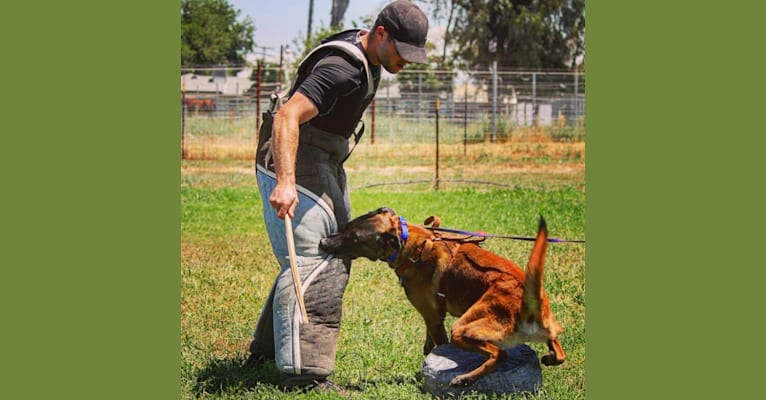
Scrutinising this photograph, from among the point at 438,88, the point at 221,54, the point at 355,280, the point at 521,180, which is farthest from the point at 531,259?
the point at 438,88

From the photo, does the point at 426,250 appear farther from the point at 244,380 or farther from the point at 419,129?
the point at 419,129

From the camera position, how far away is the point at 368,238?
4.39 m

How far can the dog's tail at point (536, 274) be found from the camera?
3.76 metres

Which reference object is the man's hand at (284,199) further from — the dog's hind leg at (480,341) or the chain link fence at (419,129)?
the chain link fence at (419,129)

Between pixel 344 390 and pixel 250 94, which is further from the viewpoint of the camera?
pixel 250 94

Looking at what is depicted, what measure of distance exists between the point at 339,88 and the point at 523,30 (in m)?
5.44

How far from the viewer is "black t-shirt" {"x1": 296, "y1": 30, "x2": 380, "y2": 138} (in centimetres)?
410

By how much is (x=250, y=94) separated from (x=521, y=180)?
11.7 feet

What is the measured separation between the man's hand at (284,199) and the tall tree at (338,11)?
1.55 m

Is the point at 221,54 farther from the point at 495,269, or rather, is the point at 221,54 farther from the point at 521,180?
the point at 495,269

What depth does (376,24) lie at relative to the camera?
4.27m

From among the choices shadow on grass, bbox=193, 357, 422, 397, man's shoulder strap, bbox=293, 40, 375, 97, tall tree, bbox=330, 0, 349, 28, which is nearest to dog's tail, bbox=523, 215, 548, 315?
shadow on grass, bbox=193, 357, 422, 397

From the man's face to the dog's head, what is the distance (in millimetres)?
716

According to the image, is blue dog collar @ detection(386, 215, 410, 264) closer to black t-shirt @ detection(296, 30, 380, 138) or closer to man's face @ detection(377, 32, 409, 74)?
black t-shirt @ detection(296, 30, 380, 138)
